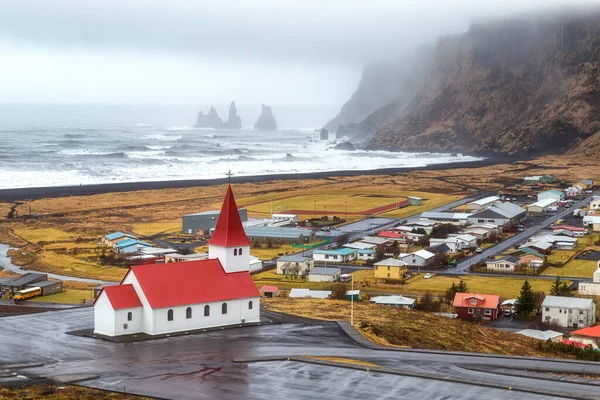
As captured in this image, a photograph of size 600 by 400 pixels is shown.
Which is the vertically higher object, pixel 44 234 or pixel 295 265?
pixel 295 265

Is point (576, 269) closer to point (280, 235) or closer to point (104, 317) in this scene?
point (280, 235)

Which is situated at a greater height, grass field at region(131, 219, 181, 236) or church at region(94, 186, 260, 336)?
church at region(94, 186, 260, 336)

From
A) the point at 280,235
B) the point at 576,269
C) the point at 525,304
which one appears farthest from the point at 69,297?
the point at 576,269

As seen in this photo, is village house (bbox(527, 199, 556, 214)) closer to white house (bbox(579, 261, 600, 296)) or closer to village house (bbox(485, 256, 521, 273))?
village house (bbox(485, 256, 521, 273))

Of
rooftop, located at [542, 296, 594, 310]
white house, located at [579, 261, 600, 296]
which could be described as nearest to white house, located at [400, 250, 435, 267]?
white house, located at [579, 261, 600, 296]

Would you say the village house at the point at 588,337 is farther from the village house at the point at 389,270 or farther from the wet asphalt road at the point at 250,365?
the village house at the point at 389,270

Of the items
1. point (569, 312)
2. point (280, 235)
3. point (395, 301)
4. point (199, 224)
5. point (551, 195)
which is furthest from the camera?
point (551, 195)
